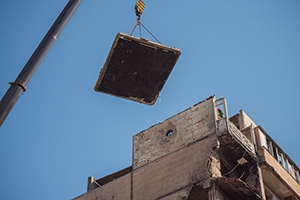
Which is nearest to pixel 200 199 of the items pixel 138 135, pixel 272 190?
pixel 272 190

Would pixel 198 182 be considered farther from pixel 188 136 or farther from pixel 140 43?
pixel 140 43

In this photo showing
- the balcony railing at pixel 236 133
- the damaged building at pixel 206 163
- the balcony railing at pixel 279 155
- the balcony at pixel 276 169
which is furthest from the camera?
the balcony railing at pixel 279 155

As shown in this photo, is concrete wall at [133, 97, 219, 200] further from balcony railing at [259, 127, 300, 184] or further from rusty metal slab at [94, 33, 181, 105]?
rusty metal slab at [94, 33, 181, 105]

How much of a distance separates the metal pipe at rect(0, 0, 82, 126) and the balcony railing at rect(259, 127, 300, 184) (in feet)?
43.5

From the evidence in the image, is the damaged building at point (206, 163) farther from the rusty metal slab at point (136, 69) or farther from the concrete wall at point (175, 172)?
the rusty metal slab at point (136, 69)

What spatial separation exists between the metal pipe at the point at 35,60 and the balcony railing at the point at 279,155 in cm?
1327

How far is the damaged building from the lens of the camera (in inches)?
846

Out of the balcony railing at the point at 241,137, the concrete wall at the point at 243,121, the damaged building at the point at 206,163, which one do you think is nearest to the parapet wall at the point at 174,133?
the damaged building at the point at 206,163

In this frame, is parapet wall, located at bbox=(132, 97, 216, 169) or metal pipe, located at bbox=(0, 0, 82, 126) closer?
metal pipe, located at bbox=(0, 0, 82, 126)

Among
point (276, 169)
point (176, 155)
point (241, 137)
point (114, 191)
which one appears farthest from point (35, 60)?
point (276, 169)

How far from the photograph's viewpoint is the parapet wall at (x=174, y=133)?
23.2 m

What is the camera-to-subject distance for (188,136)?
77.0ft

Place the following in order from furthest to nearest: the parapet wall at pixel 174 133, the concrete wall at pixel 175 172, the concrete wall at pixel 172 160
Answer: the parapet wall at pixel 174 133, the concrete wall at pixel 172 160, the concrete wall at pixel 175 172

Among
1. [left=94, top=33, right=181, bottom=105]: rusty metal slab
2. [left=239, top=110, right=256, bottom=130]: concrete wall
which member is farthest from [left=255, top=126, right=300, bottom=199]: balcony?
[left=94, top=33, right=181, bottom=105]: rusty metal slab
